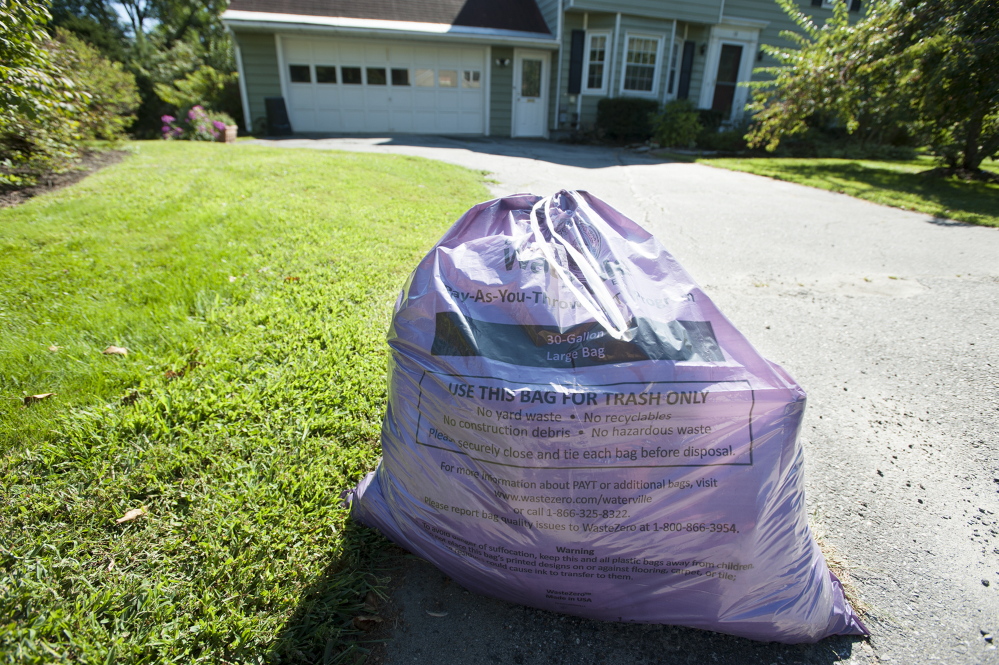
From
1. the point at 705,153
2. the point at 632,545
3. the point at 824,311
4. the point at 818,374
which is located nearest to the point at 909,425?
the point at 818,374

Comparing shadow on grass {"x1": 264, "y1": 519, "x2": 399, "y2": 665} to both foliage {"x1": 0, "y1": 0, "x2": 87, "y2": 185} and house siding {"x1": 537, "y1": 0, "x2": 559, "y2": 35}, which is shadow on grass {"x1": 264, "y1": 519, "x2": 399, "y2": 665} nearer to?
foliage {"x1": 0, "y1": 0, "x2": 87, "y2": 185}

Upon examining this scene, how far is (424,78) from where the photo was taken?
1506 cm

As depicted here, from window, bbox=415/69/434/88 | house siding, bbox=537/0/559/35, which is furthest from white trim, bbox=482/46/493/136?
house siding, bbox=537/0/559/35

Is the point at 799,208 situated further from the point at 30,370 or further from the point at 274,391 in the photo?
the point at 30,370

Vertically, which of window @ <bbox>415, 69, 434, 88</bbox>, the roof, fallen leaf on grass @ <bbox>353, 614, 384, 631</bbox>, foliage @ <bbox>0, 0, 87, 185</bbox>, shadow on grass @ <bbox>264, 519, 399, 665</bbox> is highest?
the roof

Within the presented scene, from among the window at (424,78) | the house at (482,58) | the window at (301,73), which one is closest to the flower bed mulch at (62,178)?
the house at (482,58)

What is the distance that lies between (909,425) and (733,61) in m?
18.7

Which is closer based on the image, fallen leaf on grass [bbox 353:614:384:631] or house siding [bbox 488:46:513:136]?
fallen leaf on grass [bbox 353:614:384:631]

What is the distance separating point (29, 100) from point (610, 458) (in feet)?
18.6

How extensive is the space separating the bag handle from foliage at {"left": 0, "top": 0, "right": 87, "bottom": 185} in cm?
466

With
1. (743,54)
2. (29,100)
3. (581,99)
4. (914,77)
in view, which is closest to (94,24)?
(581,99)

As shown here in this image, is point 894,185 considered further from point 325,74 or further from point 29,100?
point 325,74

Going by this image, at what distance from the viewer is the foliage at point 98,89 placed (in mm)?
7822

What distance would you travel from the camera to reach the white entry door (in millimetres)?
15656
